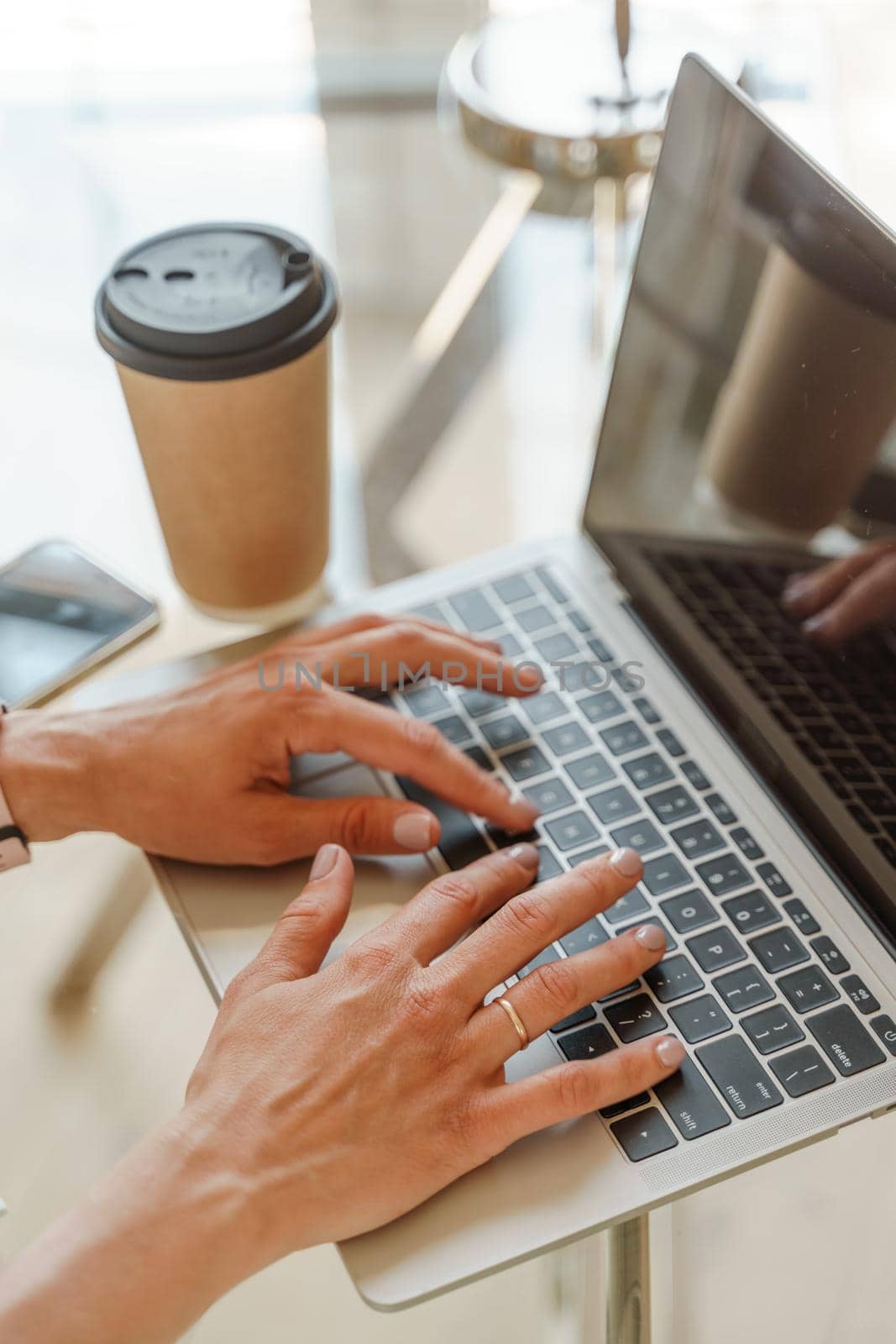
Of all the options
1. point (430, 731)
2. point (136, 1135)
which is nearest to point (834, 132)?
point (430, 731)

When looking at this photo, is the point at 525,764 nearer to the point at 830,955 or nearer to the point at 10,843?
the point at 830,955

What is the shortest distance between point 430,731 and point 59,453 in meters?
0.52

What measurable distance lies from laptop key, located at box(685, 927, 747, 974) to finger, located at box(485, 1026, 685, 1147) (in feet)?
0.22

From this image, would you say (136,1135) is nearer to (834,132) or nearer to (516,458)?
(516,458)

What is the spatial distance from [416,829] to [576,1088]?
18cm

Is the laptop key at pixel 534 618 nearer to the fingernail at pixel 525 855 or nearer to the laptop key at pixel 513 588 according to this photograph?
the laptop key at pixel 513 588

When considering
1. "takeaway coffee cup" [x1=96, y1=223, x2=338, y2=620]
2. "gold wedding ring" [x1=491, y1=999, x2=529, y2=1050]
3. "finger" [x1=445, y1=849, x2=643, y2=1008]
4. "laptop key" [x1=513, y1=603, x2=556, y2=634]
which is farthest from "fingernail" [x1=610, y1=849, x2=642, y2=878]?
"takeaway coffee cup" [x1=96, y1=223, x2=338, y2=620]

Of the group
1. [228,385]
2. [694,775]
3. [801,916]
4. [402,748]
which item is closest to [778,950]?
[801,916]

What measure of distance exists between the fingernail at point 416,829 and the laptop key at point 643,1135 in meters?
0.19

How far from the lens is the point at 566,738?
0.78m

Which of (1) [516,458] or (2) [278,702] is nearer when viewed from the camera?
(2) [278,702]

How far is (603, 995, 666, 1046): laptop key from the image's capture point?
25.1 inches

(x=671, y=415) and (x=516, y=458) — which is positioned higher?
(x=671, y=415)

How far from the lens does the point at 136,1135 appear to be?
2.26 feet
